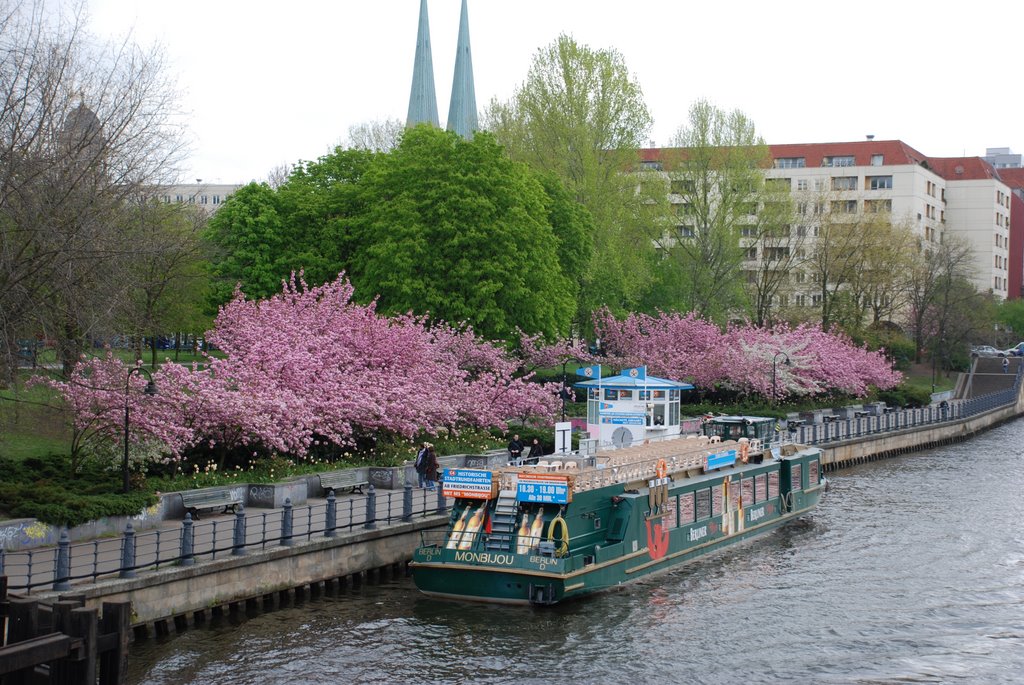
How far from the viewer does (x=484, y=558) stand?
89.0 ft

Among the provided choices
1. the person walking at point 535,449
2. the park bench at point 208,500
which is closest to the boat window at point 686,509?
the person walking at point 535,449

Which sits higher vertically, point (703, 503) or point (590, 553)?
point (703, 503)

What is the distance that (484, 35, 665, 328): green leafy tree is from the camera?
6825cm

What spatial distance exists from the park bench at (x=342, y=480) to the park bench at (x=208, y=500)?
3484mm

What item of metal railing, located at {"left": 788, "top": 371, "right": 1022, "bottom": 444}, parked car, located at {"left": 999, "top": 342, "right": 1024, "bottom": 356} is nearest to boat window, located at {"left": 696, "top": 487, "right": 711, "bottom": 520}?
metal railing, located at {"left": 788, "top": 371, "right": 1022, "bottom": 444}

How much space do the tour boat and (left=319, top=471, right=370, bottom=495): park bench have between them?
4.06 meters

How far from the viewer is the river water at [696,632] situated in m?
22.7

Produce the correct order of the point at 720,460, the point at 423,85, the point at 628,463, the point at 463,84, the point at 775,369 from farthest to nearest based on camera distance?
the point at 423,85 → the point at 463,84 → the point at 775,369 → the point at 720,460 → the point at 628,463

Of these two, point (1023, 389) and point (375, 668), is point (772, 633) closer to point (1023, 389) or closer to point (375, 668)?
point (375, 668)

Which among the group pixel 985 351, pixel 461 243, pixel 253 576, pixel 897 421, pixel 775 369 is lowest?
pixel 253 576

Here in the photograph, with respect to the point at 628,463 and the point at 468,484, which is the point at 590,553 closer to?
the point at 468,484

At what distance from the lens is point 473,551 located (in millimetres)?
27391

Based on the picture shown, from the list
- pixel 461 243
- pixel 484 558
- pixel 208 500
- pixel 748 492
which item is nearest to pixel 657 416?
pixel 748 492

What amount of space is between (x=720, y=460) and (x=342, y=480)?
39.3 ft
